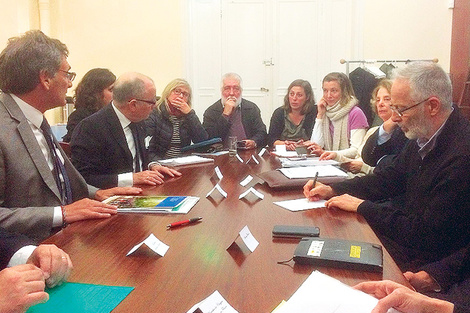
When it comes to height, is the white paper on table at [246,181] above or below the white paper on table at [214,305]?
below

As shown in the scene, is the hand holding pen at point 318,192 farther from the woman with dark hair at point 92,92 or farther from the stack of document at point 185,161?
the woman with dark hair at point 92,92

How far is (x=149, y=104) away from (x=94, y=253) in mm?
1511

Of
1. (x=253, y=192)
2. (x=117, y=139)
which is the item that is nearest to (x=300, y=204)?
(x=253, y=192)

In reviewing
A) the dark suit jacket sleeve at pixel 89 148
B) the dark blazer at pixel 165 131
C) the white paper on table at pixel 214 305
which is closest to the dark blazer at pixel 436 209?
the white paper on table at pixel 214 305

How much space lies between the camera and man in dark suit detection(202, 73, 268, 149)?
4.20m

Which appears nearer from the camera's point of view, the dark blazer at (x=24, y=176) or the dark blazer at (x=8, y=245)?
the dark blazer at (x=8, y=245)

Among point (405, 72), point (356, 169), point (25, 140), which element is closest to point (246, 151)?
point (356, 169)

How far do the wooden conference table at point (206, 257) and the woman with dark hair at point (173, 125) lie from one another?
1831mm

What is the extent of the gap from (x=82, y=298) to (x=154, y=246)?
308 millimetres

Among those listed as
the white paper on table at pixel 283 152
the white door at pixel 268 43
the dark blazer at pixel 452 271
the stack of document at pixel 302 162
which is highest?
the white door at pixel 268 43

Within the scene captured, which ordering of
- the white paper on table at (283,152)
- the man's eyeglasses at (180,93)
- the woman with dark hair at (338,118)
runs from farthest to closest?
1. the man's eyeglasses at (180,93)
2. the woman with dark hair at (338,118)
3. the white paper on table at (283,152)

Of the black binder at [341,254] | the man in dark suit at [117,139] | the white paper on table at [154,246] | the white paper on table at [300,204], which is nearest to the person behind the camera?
the black binder at [341,254]

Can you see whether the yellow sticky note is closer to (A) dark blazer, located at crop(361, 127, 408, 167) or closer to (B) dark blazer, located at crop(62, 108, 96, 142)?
(A) dark blazer, located at crop(361, 127, 408, 167)

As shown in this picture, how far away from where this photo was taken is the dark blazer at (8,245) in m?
1.33
